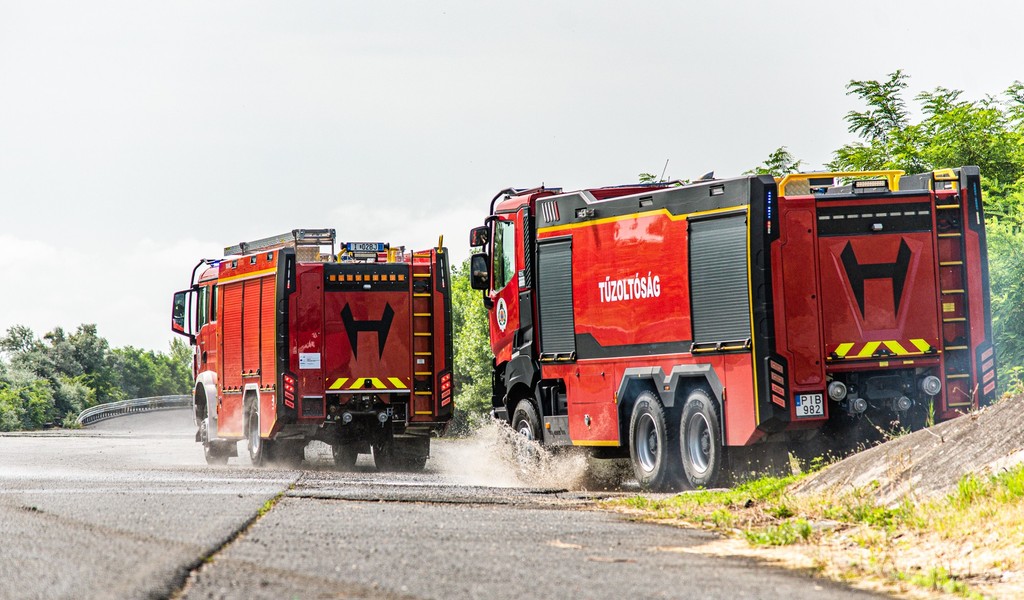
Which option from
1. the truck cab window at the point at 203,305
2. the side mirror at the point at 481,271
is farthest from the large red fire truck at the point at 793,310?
the truck cab window at the point at 203,305

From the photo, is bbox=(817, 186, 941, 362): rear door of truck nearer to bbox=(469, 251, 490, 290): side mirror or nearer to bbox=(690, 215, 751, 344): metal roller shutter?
bbox=(690, 215, 751, 344): metal roller shutter

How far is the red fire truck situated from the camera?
74.7 feet

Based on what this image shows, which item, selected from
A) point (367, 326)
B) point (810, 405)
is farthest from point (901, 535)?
point (367, 326)

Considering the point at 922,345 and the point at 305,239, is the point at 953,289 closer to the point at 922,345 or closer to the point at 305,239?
the point at 922,345

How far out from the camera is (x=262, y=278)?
23578 mm

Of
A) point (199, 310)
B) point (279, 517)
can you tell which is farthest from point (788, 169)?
point (279, 517)

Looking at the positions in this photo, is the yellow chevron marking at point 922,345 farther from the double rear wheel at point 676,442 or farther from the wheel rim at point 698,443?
the wheel rim at point 698,443

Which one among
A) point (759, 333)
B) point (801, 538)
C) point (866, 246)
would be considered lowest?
point (801, 538)

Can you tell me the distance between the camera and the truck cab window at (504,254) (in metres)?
19.4

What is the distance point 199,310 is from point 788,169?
18.7 meters

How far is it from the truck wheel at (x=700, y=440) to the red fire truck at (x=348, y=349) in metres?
8.11

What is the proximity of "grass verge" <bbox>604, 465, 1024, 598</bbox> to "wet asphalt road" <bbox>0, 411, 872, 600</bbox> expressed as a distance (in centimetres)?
46

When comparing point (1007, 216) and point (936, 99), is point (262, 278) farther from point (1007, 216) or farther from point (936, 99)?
point (936, 99)

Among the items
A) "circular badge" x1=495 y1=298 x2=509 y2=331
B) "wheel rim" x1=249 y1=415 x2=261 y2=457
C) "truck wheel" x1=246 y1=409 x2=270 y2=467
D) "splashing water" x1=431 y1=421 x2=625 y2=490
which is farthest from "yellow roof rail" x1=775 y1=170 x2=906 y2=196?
"wheel rim" x1=249 y1=415 x2=261 y2=457
